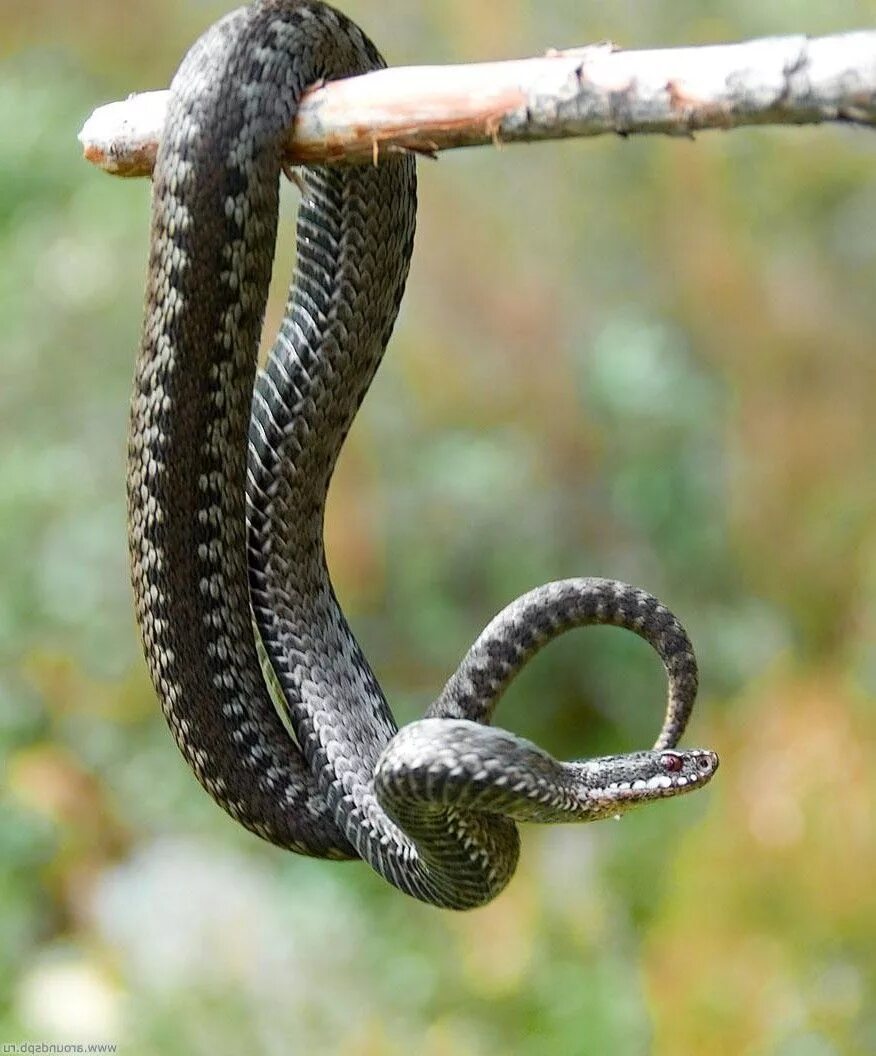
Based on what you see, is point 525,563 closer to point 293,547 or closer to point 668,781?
point 293,547

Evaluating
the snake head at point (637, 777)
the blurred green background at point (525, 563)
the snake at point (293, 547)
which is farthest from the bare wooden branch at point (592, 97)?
the blurred green background at point (525, 563)

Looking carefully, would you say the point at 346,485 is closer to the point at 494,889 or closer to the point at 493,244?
the point at 493,244

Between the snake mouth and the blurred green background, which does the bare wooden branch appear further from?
the blurred green background

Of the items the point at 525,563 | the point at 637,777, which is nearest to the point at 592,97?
the point at 637,777

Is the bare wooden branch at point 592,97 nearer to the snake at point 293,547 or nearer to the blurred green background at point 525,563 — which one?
the snake at point 293,547

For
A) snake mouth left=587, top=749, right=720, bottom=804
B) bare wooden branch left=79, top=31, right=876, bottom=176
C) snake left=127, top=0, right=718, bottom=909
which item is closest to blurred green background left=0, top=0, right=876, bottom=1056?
snake left=127, top=0, right=718, bottom=909

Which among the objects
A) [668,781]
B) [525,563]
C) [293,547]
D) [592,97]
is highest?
[592,97]

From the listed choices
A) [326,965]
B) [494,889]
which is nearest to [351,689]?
[494,889]
